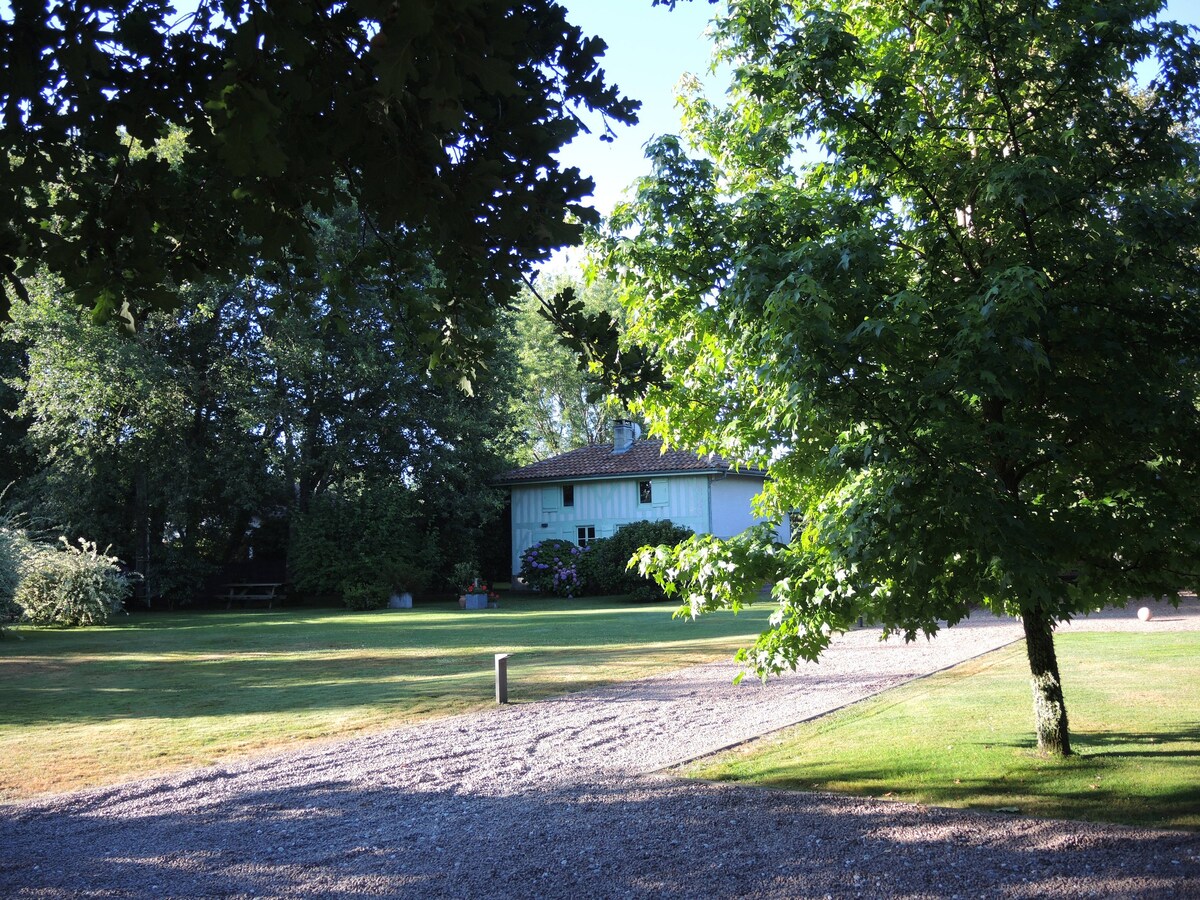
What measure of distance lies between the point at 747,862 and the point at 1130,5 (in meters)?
6.15

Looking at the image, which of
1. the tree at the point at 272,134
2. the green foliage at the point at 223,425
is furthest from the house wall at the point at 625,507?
the tree at the point at 272,134

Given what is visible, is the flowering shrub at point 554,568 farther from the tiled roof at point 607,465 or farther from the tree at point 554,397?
the tree at point 554,397

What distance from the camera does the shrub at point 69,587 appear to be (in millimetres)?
24125

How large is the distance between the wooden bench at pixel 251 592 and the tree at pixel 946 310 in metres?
30.9

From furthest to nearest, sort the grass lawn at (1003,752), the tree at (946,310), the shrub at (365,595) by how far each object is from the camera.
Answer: the shrub at (365,595) → the grass lawn at (1003,752) → the tree at (946,310)

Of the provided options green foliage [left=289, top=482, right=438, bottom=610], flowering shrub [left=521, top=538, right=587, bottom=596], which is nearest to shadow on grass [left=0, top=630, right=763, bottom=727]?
green foliage [left=289, top=482, right=438, bottom=610]

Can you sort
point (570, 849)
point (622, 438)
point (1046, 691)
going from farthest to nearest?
point (622, 438)
point (1046, 691)
point (570, 849)

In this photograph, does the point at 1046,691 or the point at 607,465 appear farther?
the point at 607,465

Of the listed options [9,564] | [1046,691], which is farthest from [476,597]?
[1046,691]

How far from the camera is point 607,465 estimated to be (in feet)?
130

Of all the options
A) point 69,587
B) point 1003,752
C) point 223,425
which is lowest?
point 1003,752

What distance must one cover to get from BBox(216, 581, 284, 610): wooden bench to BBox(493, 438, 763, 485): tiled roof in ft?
32.1

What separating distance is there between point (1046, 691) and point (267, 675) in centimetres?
1127

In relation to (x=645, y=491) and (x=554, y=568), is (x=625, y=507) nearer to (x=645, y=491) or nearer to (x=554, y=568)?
(x=645, y=491)
